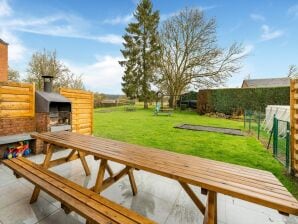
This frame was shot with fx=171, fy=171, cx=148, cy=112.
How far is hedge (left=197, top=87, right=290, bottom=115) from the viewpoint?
12047mm

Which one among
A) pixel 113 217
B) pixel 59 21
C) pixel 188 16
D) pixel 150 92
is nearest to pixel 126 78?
pixel 150 92

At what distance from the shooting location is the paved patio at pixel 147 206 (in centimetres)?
198

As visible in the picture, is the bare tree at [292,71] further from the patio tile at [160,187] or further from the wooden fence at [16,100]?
the wooden fence at [16,100]

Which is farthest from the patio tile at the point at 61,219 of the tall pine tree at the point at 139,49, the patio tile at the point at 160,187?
the tall pine tree at the point at 139,49

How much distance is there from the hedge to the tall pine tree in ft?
24.8

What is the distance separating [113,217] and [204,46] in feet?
56.6

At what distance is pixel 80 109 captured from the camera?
5.63 m

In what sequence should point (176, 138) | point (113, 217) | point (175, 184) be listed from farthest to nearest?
1. point (176, 138)
2. point (175, 184)
3. point (113, 217)

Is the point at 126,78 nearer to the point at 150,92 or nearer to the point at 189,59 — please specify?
the point at 150,92

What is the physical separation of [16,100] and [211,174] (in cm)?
458

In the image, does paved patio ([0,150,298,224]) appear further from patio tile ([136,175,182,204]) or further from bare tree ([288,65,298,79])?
bare tree ([288,65,298,79])

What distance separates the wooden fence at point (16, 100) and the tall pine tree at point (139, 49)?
52.2 ft

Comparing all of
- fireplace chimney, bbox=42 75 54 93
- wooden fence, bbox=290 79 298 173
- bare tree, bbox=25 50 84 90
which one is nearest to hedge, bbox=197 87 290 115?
wooden fence, bbox=290 79 298 173

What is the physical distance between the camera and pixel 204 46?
16.1 metres
